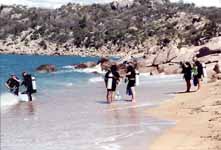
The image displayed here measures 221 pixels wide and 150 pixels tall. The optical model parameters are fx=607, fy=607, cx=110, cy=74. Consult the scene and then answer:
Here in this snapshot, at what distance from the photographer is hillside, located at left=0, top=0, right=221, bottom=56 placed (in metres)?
140

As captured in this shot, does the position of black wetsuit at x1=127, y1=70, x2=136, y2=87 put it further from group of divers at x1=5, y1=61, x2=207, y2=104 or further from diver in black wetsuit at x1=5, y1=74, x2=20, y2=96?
diver in black wetsuit at x1=5, y1=74, x2=20, y2=96

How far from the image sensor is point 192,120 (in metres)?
17.2

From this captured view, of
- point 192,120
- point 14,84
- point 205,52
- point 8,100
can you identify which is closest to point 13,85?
point 14,84

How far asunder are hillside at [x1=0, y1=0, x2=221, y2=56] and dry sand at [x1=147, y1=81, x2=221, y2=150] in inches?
3885

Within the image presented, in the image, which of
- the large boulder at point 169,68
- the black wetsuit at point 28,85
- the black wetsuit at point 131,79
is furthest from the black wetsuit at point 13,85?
the large boulder at point 169,68

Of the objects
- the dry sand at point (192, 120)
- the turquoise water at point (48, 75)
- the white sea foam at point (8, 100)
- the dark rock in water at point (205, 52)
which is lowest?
the turquoise water at point (48, 75)

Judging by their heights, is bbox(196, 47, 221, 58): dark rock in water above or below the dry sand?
above

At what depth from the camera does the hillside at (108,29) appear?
13950cm

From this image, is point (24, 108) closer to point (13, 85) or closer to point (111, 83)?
point (111, 83)

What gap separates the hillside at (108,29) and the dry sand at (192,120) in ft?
324

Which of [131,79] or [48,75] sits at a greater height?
[131,79]

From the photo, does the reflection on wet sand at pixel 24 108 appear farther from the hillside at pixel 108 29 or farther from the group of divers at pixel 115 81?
the hillside at pixel 108 29

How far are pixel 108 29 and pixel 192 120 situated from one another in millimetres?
147497

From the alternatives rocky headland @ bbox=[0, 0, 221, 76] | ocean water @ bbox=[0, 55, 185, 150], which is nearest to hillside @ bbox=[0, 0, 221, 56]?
rocky headland @ bbox=[0, 0, 221, 76]
